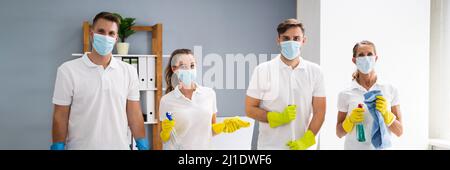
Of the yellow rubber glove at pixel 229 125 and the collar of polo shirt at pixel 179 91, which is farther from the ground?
the collar of polo shirt at pixel 179 91

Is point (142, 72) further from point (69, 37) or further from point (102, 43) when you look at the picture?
point (102, 43)

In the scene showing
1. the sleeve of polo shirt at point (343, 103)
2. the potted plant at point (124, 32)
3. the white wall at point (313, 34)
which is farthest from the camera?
the potted plant at point (124, 32)

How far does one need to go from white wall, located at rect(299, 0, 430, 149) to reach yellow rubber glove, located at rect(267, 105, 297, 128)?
609 mm

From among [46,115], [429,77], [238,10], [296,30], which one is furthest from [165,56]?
[429,77]

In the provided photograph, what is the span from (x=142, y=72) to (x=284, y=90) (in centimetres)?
119

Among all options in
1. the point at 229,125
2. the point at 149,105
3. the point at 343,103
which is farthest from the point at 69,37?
the point at 343,103

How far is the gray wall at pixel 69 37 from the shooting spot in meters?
2.46

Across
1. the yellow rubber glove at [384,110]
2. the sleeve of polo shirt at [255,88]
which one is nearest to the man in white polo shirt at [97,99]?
the sleeve of polo shirt at [255,88]

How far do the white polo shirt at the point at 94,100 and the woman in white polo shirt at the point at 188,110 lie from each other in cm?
15

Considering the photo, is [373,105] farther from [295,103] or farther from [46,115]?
[46,115]

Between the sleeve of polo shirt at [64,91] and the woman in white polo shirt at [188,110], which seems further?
the woman in white polo shirt at [188,110]

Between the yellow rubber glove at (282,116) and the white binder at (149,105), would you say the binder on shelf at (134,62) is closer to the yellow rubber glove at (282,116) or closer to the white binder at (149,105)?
the white binder at (149,105)

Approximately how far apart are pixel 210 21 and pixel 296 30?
1.36m

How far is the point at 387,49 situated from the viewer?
2059 mm
